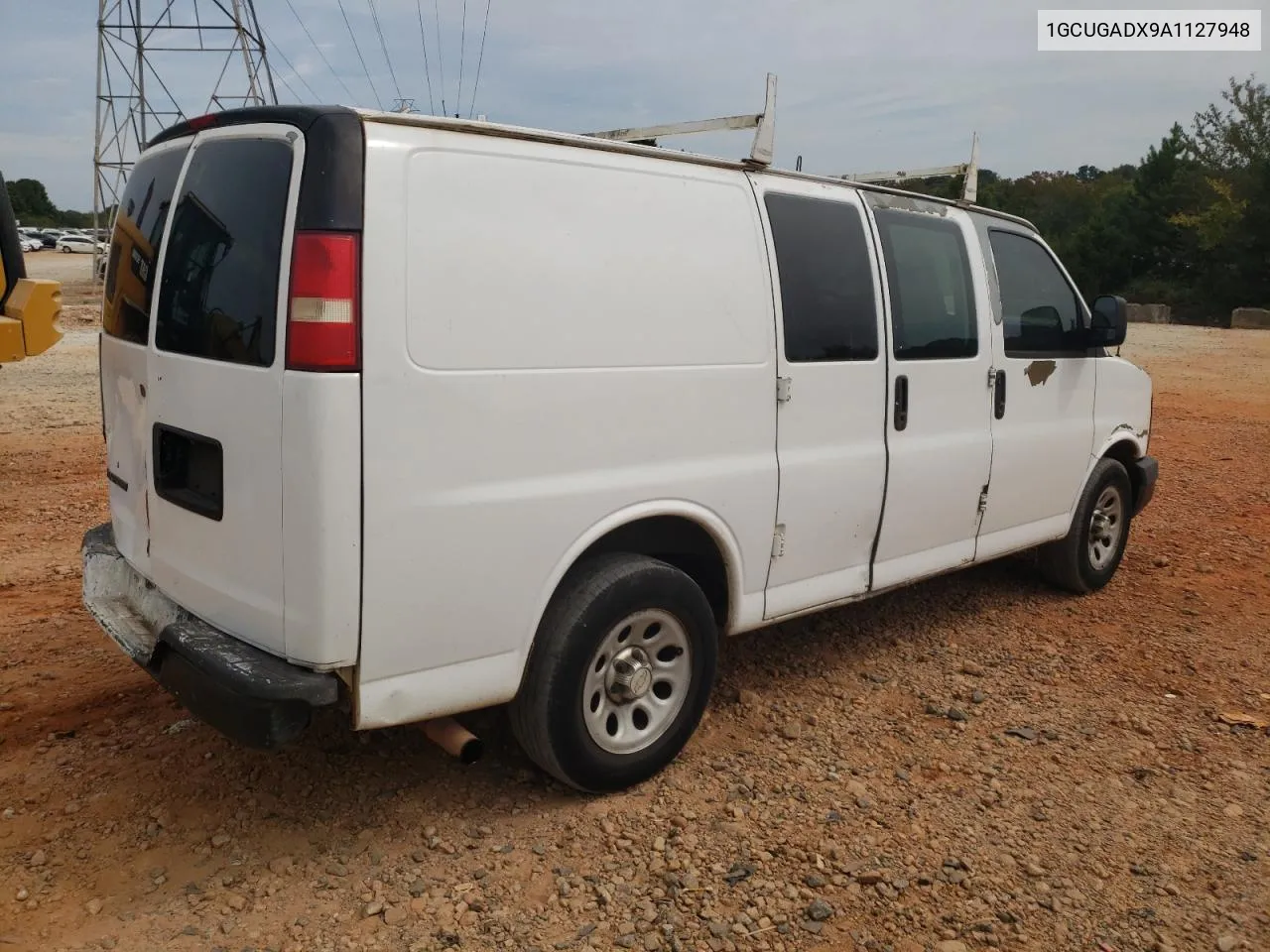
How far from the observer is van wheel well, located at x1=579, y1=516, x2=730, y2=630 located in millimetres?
3459

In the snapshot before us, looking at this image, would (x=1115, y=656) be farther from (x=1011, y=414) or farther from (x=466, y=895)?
(x=466, y=895)

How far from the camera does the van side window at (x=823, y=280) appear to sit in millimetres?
3777

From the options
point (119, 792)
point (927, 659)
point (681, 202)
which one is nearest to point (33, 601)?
point (119, 792)

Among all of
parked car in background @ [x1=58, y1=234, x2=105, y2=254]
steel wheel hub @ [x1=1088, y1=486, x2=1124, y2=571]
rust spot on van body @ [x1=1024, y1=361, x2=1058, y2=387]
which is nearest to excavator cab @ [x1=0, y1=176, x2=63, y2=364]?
rust spot on van body @ [x1=1024, y1=361, x2=1058, y2=387]

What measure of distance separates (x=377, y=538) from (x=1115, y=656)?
149 inches

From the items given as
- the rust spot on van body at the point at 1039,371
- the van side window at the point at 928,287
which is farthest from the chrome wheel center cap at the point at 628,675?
the rust spot on van body at the point at 1039,371

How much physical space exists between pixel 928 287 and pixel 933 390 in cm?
45

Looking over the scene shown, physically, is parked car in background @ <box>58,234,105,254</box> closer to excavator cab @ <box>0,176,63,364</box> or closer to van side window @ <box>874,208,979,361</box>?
excavator cab @ <box>0,176,63,364</box>

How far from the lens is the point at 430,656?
2.91m

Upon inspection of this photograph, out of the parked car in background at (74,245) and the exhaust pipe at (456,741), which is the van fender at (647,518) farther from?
the parked car in background at (74,245)

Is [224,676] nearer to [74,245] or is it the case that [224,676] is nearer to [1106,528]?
[1106,528]

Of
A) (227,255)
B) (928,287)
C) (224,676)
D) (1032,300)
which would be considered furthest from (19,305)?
(1032,300)

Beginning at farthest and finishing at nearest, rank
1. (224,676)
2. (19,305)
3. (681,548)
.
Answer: (19,305), (681,548), (224,676)

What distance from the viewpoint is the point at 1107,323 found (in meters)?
5.25
